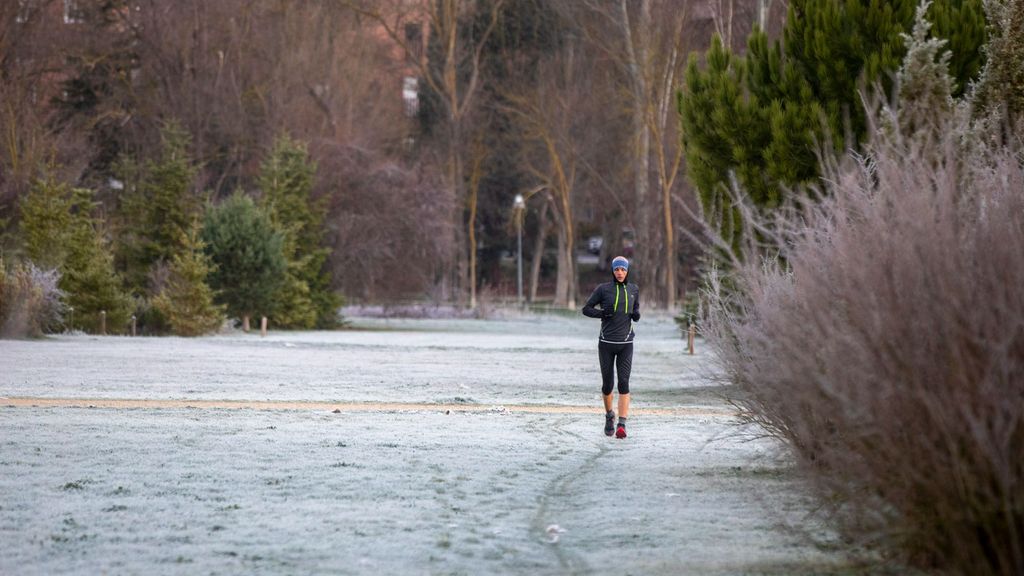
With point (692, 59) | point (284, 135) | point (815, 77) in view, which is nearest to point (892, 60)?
point (815, 77)

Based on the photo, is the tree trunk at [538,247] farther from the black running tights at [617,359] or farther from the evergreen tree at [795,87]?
the black running tights at [617,359]

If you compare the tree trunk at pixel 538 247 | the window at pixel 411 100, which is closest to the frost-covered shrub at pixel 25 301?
the window at pixel 411 100

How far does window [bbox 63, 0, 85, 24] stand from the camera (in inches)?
2077

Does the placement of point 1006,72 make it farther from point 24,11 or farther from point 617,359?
point 24,11

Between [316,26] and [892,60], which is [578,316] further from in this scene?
[892,60]

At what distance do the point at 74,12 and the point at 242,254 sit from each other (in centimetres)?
1785

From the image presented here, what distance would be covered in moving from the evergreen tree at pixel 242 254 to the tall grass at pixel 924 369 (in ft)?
109

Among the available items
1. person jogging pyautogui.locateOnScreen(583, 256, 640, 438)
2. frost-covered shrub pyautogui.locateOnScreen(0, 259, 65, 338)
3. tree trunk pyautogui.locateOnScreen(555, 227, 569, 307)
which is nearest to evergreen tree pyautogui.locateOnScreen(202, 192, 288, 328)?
frost-covered shrub pyautogui.locateOnScreen(0, 259, 65, 338)

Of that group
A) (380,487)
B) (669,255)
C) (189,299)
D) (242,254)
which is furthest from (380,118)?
(380,487)

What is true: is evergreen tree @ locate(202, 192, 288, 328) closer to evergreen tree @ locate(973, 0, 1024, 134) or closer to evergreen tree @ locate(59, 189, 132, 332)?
evergreen tree @ locate(59, 189, 132, 332)

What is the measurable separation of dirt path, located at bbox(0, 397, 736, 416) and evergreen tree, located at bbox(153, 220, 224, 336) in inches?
735

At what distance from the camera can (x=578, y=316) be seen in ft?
196

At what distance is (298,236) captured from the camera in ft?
153

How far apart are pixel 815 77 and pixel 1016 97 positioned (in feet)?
16.5
